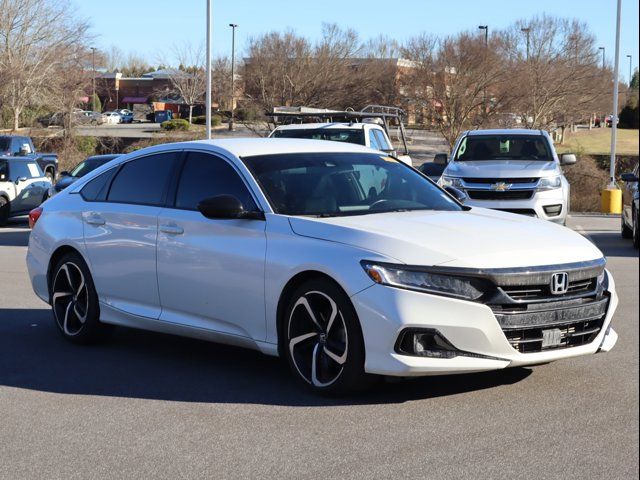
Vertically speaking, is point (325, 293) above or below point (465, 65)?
below

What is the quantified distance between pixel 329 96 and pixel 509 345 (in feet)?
136

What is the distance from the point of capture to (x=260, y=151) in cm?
747

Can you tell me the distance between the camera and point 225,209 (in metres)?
6.88

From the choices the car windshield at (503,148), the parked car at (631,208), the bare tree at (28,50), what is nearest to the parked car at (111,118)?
the bare tree at (28,50)

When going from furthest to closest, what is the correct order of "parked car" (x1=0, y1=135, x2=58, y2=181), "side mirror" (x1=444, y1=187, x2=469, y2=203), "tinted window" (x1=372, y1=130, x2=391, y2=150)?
1. "parked car" (x1=0, y1=135, x2=58, y2=181)
2. "tinted window" (x1=372, y1=130, x2=391, y2=150)
3. "side mirror" (x1=444, y1=187, x2=469, y2=203)

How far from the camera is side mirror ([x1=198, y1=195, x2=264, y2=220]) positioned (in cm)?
688

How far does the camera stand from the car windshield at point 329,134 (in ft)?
55.6

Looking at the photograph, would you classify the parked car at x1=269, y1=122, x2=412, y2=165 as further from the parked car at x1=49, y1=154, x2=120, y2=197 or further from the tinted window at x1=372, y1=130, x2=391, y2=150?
the parked car at x1=49, y1=154, x2=120, y2=197

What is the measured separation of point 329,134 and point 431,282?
11.3m

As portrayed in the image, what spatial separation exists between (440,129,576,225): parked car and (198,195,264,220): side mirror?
8.29m

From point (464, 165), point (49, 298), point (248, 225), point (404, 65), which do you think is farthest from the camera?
point (404, 65)

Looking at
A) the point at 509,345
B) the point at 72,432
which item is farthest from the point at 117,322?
the point at 509,345

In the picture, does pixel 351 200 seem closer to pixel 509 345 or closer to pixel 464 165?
pixel 509 345

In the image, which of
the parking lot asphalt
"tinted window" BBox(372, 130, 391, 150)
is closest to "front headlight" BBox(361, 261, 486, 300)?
the parking lot asphalt
